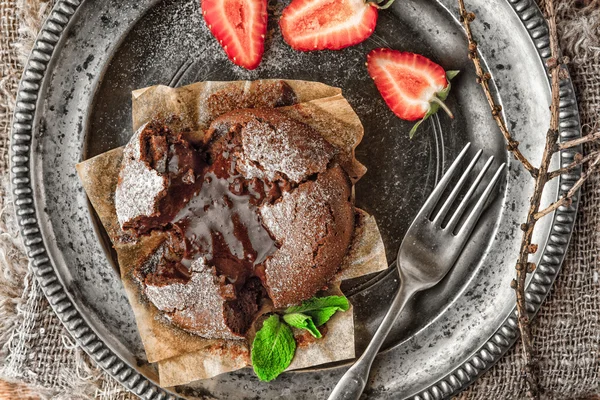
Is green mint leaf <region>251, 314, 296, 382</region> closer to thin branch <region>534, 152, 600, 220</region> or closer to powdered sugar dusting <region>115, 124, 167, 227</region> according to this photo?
powdered sugar dusting <region>115, 124, 167, 227</region>

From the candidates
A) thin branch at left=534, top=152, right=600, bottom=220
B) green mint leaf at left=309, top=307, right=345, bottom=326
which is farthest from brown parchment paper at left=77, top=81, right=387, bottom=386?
thin branch at left=534, top=152, right=600, bottom=220

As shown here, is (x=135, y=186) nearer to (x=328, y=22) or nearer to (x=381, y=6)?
(x=328, y=22)

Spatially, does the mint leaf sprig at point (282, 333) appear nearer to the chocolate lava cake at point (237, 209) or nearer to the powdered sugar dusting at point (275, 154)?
the chocolate lava cake at point (237, 209)

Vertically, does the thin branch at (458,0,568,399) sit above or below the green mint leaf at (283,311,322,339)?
above

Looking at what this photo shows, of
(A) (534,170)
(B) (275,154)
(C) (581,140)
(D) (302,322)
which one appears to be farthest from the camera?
(D) (302,322)

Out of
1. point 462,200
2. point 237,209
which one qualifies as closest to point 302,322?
point 237,209

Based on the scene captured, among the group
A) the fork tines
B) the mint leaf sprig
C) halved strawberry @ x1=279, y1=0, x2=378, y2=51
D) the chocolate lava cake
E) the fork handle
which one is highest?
halved strawberry @ x1=279, y1=0, x2=378, y2=51

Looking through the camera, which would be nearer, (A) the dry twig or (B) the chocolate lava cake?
(A) the dry twig

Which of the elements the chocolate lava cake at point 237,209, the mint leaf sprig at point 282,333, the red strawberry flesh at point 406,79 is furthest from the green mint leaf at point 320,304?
the red strawberry flesh at point 406,79

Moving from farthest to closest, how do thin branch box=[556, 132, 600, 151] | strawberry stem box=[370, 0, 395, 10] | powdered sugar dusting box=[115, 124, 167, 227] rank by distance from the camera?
strawberry stem box=[370, 0, 395, 10] → powdered sugar dusting box=[115, 124, 167, 227] → thin branch box=[556, 132, 600, 151]
